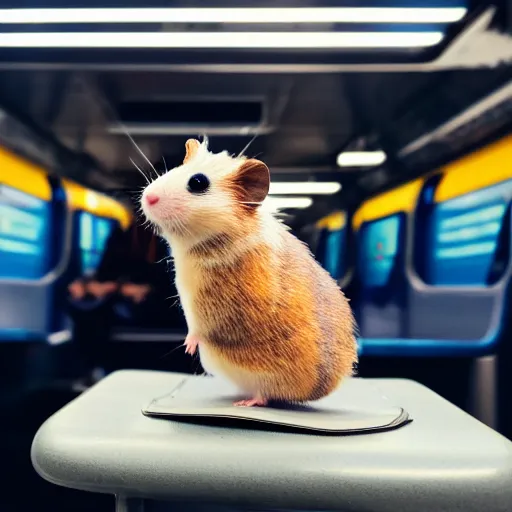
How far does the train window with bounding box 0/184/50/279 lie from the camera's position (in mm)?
780

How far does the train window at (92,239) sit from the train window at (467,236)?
504mm

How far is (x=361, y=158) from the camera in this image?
0.76 metres

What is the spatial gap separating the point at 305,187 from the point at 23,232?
45cm

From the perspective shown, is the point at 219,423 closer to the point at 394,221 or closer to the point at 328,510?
the point at 328,510

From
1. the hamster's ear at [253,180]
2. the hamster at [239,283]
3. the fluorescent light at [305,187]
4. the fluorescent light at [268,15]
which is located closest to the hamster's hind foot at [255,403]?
the hamster at [239,283]

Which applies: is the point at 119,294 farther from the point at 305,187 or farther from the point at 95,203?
the point at 305,187

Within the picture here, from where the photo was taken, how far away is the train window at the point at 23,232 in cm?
78

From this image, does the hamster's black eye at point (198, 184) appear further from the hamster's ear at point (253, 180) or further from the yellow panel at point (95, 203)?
the yellow panel at point (95, 203)

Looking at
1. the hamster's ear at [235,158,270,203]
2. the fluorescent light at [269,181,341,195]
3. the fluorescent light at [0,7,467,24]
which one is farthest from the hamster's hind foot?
the fluorescent light at [0,7,467,24]

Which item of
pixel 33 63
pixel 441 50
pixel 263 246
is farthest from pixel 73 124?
Answer: pixel 441 50

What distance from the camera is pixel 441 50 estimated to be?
28.9 inches

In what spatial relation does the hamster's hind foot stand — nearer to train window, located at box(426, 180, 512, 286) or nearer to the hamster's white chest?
the hamster's white chest

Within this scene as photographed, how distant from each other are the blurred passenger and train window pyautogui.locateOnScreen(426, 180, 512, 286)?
0.41 metres

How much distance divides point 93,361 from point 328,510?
1.57 ft
